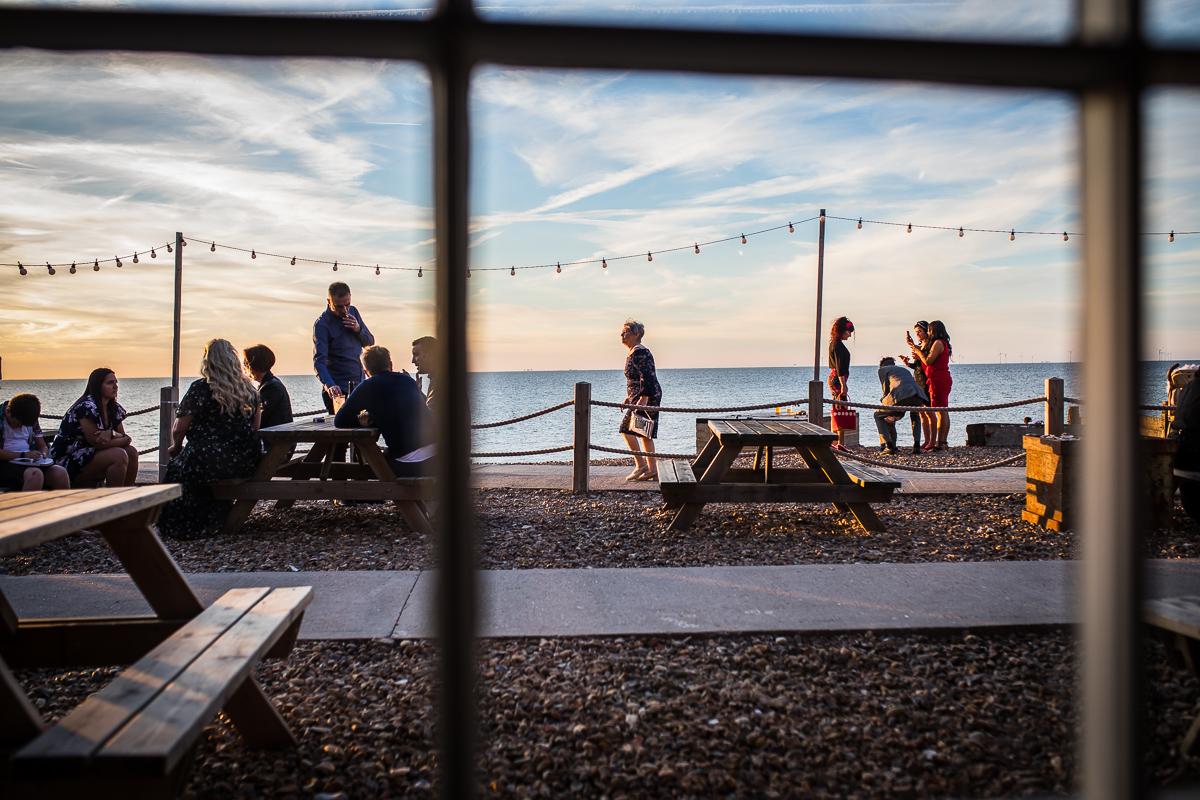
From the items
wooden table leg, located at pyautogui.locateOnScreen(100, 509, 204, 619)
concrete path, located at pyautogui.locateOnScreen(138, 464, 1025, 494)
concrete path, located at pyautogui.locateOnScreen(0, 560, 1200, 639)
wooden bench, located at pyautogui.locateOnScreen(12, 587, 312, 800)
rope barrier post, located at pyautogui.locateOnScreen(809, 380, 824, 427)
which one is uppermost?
rope barrier post, located at pyautogui.locateOnScreen(809, 380, 824, 427)

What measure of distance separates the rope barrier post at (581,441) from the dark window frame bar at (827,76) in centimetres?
593

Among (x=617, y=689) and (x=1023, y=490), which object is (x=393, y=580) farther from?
(x=1023, y=490)

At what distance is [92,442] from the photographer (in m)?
5.39

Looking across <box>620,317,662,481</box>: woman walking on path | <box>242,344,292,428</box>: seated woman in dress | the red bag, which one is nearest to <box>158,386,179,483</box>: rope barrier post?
<box>242,344,292,428</box>: seated woman in dress

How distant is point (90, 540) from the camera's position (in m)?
4.99

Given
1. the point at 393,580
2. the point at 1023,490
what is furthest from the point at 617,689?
the point at 1023,490

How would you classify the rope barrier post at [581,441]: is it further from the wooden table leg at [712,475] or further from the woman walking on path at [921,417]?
the woman walking on path at [921,417]

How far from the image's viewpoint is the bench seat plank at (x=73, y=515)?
1722 millimetres

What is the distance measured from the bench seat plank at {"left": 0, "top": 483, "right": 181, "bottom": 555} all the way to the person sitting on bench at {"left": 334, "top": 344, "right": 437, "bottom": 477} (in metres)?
2.79

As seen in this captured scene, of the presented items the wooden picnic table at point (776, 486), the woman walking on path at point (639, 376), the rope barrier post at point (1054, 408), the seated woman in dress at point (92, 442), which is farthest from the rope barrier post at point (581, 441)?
the rope barrier post at point (1054, 408)

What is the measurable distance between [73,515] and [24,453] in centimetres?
425

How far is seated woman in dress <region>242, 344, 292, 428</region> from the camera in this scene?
5652 mm

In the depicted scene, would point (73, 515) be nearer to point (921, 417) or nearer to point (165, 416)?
point (165, 416)

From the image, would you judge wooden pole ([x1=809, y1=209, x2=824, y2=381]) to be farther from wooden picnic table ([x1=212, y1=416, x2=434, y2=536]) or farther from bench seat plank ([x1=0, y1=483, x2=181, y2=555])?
bench seat plank ([x1=0, y1=483, x2=181, y2=555])
